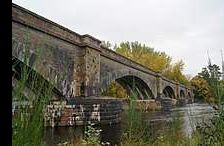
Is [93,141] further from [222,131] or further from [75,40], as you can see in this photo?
[75,40]

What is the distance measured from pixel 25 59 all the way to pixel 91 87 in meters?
18.6

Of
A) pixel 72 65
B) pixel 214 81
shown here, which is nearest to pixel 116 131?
pixel 72 65

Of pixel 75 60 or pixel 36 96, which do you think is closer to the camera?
pixel 36 96

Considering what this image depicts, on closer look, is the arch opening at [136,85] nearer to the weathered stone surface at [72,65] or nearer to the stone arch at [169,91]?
the weathered stone surface at [72,65]

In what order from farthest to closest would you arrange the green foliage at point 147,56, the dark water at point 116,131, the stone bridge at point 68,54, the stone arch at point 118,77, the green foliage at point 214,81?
the green foliage at point 147,56, the stone arch at point 118,77, the stone bridge at point 68,54, the dark water at point 116,131, the green foliage at point 214,81

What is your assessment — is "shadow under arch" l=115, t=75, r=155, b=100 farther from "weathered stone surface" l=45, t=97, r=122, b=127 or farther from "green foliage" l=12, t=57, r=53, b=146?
"green foliage" l=12, t=57, r=53, b=146

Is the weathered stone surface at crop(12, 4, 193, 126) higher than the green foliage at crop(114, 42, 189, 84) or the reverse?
the reverse

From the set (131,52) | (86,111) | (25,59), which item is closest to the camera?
(25,59)

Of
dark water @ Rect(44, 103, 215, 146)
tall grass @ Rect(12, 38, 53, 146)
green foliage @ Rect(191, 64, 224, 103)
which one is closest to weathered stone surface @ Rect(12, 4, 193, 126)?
dark water @ Rect(44, 103, 215, 146)

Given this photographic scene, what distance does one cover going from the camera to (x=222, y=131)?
362cm

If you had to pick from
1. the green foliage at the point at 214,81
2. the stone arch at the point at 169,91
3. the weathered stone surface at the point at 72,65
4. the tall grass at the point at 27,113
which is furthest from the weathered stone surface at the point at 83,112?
the stone arch at the point at 169,91

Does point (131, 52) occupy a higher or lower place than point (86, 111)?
higher
